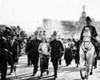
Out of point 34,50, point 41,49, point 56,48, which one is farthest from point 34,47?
point 56,48

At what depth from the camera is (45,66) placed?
14039 mm

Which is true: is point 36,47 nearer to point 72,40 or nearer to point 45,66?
point 45,66

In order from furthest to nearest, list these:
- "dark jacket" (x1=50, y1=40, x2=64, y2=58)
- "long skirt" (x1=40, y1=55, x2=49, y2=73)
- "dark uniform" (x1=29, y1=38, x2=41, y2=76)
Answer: "dark uniform" (x1=29, y1=38, x2=41, y2=76), "long skirt" (x1=40, y1=55, x2=49, y2=73), "dark jacket" (x1=50, y1=40, x2=64, y2=58)

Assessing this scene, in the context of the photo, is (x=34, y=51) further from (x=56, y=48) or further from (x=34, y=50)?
(x=56, y=48)

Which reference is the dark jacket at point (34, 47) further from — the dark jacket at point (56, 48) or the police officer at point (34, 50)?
the dark jacket at point (56, 48)

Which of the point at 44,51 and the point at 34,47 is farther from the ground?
the point at 34,47

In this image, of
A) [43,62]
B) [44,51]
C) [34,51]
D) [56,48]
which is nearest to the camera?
[56,48]

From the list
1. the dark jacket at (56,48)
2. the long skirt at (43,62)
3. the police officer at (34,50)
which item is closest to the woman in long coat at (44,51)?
the long skirt at (43,62)

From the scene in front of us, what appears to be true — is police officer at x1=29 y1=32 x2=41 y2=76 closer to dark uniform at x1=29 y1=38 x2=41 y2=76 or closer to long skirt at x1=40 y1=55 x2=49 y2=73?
dark uniform at x1=29 y1=38 x2=41 y2=76

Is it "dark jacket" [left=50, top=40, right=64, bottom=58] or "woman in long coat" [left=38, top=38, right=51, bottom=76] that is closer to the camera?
"dark jacket" [left=50, top=40, right=64, bottom=58]

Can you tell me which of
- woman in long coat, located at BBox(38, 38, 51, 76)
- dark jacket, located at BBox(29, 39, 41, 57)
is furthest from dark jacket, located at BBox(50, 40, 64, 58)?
dark jacket, located at BBox(29, 39, 41, 57)

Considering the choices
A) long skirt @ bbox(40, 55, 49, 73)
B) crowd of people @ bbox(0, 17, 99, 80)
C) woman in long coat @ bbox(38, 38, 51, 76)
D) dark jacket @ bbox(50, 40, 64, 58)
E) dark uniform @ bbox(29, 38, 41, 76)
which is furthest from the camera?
dark uniform @ bbox(29, 38, 41, 76)

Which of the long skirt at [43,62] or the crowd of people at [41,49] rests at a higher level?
the crowd of people at [41,49]

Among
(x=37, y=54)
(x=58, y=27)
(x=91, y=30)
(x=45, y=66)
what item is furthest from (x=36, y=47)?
(x=58, y=27)
